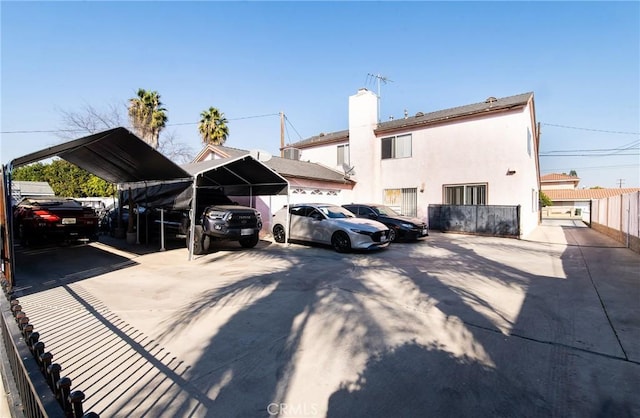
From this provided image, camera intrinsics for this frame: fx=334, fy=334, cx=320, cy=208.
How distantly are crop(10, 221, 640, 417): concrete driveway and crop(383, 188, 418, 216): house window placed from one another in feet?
33.8

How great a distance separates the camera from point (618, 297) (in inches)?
219

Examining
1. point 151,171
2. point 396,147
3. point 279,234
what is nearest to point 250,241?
point 279,234

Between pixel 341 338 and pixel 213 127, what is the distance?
23933mm

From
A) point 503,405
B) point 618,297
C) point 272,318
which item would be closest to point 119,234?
point 272,318

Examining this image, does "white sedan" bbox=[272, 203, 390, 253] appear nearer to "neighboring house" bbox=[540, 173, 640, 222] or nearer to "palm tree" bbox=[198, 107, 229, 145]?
"palm tree" bbox=[198, 107, 229, 145]

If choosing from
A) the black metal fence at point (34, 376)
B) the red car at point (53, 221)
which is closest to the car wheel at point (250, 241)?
the red car at point (53, 221)

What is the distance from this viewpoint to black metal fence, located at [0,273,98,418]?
5.06 feet

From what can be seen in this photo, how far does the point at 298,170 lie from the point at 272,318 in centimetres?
1282

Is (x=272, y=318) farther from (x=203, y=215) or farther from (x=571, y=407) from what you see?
(x=203, y=215)

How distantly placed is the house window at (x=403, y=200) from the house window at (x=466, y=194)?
1.67m

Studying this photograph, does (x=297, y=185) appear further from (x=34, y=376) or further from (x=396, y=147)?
(x=34, y=376)

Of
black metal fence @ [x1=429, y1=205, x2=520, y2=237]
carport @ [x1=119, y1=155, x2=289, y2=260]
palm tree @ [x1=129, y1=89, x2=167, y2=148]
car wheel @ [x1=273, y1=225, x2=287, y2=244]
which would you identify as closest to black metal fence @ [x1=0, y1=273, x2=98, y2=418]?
carport @ [x1=119, y1=155, x2=289, y2=260]

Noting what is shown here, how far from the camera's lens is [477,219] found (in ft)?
49.9

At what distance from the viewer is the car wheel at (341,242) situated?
32.0 feet
